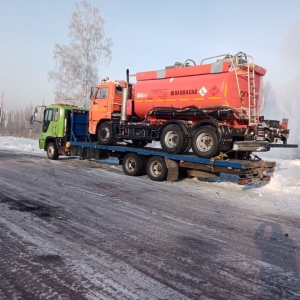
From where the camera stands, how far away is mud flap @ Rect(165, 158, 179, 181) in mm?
10055

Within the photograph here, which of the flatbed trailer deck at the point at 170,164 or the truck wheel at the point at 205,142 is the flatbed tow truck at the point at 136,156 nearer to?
the flatbed trailer deck at the point at 170,164

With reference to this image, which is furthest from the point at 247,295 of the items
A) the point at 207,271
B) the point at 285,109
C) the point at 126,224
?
the point at 285,109

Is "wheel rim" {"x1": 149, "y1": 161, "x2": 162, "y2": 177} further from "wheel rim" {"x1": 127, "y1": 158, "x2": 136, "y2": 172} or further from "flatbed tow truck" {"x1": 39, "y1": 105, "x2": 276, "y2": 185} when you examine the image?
"wheel rim" {"x1": 127, "y1": 158, "x2": 136, "y2": 172}

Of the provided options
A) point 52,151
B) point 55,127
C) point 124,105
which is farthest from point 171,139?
point 52,151

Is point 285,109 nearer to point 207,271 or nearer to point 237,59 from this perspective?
point 237,59

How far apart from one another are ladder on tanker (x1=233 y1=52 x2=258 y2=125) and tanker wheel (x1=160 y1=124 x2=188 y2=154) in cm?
196

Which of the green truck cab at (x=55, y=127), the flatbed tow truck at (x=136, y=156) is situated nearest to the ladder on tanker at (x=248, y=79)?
the flatbed tow truck at (x=136, y=156)

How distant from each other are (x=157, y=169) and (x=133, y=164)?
3.61 ft

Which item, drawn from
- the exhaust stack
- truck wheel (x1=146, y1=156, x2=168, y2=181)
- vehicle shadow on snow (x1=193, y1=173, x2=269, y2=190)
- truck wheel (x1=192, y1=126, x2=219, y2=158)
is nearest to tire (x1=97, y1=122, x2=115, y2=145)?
the exhaust stack

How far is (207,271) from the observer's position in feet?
12.2

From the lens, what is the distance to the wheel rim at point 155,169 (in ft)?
34.3

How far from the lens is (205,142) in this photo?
30.1 feet

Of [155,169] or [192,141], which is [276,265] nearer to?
[192,141]

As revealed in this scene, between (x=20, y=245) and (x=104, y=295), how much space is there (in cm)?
170
